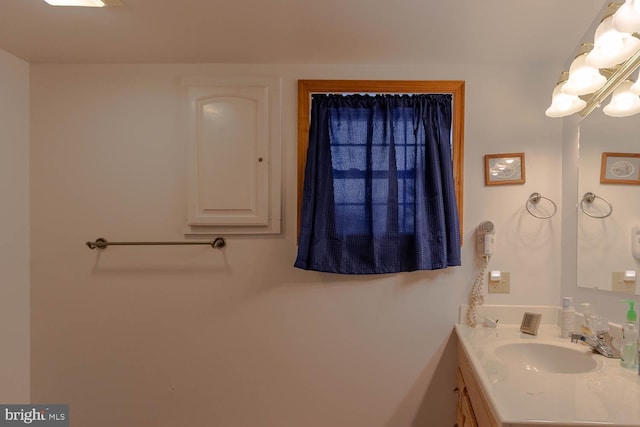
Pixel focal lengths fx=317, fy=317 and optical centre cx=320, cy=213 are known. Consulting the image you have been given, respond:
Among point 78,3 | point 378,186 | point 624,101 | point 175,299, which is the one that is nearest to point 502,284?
point 378,186

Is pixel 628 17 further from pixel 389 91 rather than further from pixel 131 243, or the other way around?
pixel 131 243

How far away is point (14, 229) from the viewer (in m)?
1.63

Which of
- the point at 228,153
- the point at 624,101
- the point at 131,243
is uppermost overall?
the point at 624,101

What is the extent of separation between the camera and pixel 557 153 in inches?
64.3

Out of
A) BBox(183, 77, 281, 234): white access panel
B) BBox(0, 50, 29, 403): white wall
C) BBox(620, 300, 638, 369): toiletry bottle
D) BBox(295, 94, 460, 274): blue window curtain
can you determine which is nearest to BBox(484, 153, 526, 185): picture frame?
BBox(295, 94, 460, 274): blue window curtain

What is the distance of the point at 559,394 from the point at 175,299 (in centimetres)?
168

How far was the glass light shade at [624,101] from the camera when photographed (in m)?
1.20

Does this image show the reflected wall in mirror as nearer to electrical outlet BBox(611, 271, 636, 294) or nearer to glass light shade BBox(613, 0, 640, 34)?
electrical outlet BBox(611, 271, 636, 294)

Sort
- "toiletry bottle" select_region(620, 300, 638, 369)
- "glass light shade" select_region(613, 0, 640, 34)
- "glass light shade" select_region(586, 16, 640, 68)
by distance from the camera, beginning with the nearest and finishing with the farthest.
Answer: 1. "glass light shade" select_region(613, 0, 640, 34)
2. "glass light shade" select_region(586, 16, 640, 68)
3. "toiletry bottle" select_region(620, 300, 638, 369)

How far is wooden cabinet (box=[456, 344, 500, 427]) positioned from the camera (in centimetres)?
110

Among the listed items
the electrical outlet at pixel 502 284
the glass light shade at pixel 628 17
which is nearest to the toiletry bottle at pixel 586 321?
the electrical outlet at pixel 502 284

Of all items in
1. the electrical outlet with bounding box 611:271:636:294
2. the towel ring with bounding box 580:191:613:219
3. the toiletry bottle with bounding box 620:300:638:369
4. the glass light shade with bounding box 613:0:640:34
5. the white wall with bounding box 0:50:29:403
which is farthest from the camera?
the white wall with bounding box 0:50:29:403

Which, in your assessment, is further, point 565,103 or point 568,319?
point 568,319

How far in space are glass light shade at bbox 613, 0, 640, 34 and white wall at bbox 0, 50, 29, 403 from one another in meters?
2.53
